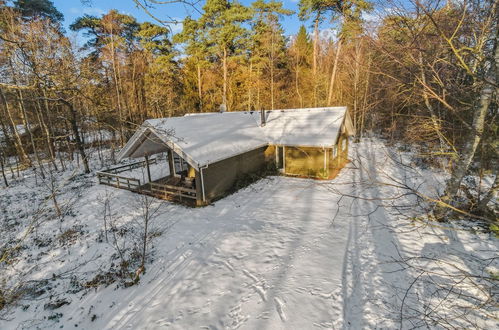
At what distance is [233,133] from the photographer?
14.8 m

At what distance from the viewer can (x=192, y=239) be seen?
27.7 ft

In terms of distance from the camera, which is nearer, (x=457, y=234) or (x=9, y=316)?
(x=9, y=316)

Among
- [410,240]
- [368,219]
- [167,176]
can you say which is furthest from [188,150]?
[410,240]

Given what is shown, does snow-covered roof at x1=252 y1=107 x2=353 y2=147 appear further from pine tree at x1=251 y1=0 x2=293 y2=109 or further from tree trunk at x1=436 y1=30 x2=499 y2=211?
pine tree at x1=251 y1=0 x2=293 y2=109

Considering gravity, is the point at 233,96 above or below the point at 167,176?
above

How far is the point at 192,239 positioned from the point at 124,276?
2.36m

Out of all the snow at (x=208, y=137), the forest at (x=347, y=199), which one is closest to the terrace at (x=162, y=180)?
the forest at (x=347, y=199)

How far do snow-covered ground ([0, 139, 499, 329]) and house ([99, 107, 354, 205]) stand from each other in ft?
6.62

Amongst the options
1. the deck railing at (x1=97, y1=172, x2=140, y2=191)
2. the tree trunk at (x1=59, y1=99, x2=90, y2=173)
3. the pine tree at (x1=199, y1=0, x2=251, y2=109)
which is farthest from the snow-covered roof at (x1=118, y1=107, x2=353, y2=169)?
the pine tree at (x1=199, y1=0, x2=251, y2=109)

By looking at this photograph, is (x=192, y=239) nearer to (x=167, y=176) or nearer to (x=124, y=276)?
(x=124, y=276)

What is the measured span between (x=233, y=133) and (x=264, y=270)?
31.6ft

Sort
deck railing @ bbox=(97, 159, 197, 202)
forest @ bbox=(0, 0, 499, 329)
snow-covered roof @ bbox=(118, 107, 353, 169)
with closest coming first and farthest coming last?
forest @ bbox=(0, 0, 499, 329), snow-covered roof @ bbox=(118, 107, 353, 169), deck railing @ bbox=(97, 159, 197, 202)

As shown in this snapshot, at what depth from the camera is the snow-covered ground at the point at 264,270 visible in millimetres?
5230

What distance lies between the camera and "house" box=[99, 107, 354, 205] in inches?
456
